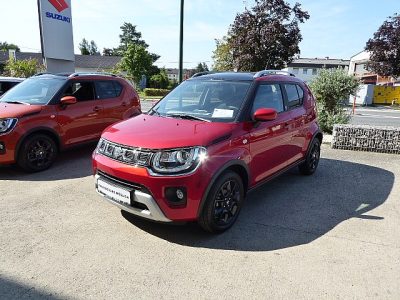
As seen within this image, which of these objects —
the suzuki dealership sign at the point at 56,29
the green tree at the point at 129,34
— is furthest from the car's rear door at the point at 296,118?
the green tree at the point at 129,34

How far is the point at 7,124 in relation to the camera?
540 cm

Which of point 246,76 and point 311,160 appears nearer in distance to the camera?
point 246,76

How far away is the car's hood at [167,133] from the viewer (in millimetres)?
3377

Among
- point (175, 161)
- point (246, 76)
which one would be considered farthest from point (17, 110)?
point (246, 76)

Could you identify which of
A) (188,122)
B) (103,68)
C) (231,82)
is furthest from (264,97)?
(103,68)

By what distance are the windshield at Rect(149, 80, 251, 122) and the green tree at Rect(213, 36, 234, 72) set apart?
24316 mm

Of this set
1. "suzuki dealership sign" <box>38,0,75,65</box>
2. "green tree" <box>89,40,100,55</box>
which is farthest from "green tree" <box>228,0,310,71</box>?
"green tree" <box>89,40,100,55</box>

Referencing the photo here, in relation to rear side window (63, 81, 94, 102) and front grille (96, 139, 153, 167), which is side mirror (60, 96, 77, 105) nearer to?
rear side window (63, 81, 94, 102)

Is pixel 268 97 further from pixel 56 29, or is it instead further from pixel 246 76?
pixel 56 29

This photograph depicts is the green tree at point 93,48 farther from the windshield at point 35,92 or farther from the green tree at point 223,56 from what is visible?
the windshield at point 35,92

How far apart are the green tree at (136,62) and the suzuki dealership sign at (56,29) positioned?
32527mm

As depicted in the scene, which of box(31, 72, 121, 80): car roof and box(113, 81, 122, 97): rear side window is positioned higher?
box(31, 72, 121, 80): car roof

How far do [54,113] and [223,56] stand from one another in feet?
85.1

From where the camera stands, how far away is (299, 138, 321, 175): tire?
19.0ft
